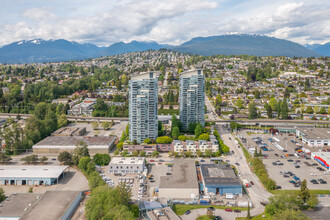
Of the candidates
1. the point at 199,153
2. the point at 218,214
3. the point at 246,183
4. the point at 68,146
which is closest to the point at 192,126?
the point at 199,153

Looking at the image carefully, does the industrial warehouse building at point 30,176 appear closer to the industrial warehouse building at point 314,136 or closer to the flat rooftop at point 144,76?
the flat rooftop at point 144,76

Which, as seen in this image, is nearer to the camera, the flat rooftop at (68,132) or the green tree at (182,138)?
the green tree at (182,138)

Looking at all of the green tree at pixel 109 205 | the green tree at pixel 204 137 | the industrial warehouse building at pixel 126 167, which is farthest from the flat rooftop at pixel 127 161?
the green tree at pixel 204 137

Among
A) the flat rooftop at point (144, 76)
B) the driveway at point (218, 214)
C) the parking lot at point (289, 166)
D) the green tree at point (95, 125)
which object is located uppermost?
the flat rooftop at point (144, 76)

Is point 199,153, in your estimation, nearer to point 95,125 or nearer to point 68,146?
point 68,146

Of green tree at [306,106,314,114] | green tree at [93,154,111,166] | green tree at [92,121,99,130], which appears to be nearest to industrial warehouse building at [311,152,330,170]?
green tree at [93,154,111,166]

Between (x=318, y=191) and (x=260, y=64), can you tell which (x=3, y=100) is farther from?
(x=260, y=64)

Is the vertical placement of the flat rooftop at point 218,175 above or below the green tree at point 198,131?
below
